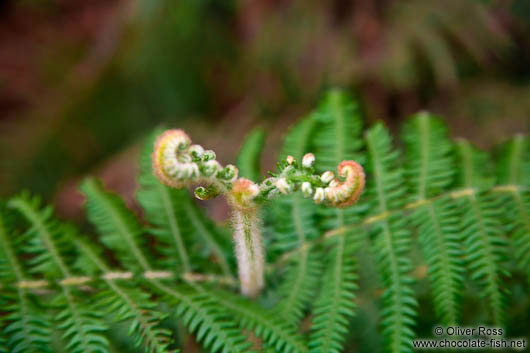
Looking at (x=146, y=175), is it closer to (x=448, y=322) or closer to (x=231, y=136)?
(x=448, y=322)

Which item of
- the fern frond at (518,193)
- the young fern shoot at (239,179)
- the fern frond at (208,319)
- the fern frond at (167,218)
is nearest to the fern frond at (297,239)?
the fern frond at (208,319)

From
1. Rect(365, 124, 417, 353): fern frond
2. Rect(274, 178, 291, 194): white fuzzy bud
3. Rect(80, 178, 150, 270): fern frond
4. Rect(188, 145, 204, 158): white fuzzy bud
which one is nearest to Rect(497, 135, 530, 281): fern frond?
Rect(365, 124, 417, 353): fern frond

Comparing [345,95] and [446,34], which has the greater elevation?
[446,34]

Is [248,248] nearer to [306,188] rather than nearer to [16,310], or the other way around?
[306,188]

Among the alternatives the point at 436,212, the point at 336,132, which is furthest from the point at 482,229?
the point at 336,132

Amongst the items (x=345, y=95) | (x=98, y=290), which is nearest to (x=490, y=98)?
(x=345, y=95)

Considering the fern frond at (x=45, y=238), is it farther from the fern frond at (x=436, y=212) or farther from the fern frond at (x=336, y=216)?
the fern frond at (x=436, y=212)
